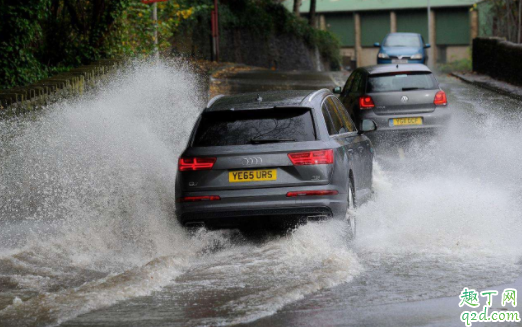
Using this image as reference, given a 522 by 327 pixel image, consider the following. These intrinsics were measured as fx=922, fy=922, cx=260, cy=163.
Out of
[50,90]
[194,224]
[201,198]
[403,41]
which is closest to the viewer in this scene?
[201,198]

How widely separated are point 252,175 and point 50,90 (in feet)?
21.1

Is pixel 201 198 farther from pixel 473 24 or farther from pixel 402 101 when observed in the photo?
pixel 473 24

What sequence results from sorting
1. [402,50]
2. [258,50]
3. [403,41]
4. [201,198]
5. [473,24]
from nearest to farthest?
1. [201,198]
2. [402,50]
3. [403,41]
4. [258,50]
5. [473,24]

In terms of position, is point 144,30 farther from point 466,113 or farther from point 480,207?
point 480,207

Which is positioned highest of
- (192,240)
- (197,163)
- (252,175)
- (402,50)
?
(402,50)

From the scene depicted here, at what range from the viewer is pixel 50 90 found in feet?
45.8

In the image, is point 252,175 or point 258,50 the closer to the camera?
point 252,175

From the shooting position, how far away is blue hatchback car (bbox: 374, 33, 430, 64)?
35.1 meters

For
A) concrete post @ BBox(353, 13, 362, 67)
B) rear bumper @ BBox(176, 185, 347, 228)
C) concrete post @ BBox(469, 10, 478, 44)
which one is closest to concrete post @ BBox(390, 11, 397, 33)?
concrete post @ BBox(353, 13, 362, 67)

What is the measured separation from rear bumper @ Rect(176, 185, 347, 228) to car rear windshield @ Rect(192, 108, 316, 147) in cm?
50

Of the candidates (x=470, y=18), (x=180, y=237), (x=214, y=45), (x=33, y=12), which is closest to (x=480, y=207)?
(x=180, y=237)

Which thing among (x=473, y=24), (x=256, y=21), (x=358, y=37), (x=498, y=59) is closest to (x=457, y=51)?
(x=473, y=24)

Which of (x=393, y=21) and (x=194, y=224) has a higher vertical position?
(x=393, y=21)

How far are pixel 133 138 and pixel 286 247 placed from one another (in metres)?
5.68
